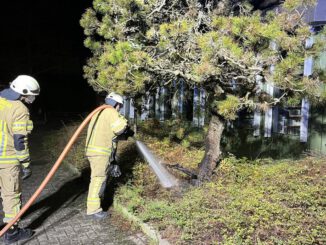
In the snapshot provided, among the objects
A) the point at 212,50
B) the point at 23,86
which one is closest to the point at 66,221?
the point at 23,86

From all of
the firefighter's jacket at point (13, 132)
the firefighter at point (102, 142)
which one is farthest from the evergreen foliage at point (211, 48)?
the firefighter's jacket at point (13, 132)

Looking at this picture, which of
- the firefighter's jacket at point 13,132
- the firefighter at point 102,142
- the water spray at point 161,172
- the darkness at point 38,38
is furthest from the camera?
the darkness at point 38,38

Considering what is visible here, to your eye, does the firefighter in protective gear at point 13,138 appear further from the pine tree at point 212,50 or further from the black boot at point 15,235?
the pine tree at point 212,50

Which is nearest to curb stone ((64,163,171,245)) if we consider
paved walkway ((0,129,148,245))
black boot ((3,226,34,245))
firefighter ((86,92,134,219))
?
paved walkway ((0,129,148,245))

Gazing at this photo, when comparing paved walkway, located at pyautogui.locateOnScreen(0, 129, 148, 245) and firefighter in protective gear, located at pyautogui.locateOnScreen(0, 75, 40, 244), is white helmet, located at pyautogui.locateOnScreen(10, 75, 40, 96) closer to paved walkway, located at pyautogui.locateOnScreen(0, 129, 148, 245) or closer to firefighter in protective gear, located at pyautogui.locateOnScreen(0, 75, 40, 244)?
firefighter in protective gear, located at pyautogui.locateOnScreen(0, 75, 40, 244)

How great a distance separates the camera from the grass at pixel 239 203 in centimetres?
378

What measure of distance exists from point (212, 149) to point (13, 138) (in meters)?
2.89

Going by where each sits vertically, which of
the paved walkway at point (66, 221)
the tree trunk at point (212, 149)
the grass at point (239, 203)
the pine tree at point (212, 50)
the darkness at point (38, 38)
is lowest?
the paved walkway at point (66, 221)

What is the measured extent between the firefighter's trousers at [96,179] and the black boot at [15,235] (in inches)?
35.0

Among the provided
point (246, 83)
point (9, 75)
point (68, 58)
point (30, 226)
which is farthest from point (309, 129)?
point (9, 75)

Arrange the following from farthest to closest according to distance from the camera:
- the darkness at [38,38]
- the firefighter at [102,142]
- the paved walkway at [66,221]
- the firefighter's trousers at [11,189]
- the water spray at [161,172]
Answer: the darkness at [38,38] < the water spray at [161,172] < the firefighter at [102,142] < the paved walkway at [66,221] < the firefighter's trousers at [11,189]

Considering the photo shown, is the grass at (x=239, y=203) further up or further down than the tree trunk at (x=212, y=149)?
further down

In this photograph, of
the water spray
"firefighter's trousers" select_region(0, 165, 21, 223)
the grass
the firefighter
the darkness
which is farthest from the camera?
the darkness

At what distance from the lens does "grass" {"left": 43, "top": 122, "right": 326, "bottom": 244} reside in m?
3.78
